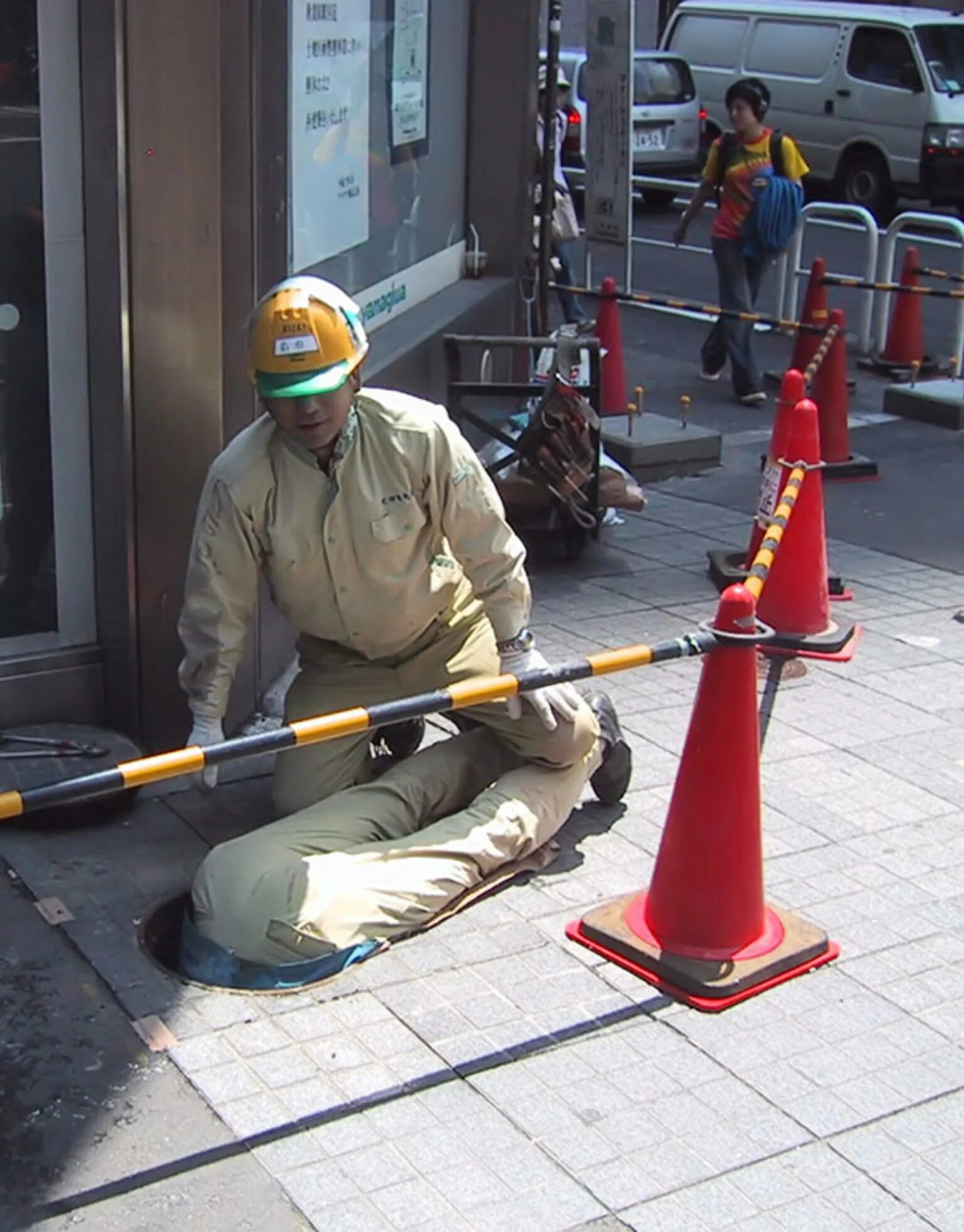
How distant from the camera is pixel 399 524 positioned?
14.3 ft

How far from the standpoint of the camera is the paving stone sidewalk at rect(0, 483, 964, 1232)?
3246mm

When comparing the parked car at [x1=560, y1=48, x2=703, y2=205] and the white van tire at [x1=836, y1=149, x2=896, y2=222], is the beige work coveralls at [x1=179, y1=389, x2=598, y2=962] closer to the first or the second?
the parked car at [x1=560, y1=48, x2=703, y2=205]

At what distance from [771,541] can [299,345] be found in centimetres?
144

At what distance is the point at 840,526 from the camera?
816 centimetres

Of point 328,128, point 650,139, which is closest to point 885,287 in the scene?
point 328,128

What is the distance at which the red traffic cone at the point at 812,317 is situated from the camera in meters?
9.91

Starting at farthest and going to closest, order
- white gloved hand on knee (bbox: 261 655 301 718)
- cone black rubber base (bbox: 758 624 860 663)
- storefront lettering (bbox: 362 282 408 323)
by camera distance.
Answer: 1. storefront lettering (bbox: 362 282 408 323)
2. cone black rubber base (bbox: 758 624 860 663)
3. white gloved hand on knee (bbox: 261 655 301 718)

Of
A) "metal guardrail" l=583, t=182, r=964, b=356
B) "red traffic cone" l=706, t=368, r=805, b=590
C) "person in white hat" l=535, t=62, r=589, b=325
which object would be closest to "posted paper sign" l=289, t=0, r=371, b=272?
"red traffic cone" l=706, t=368, r=805, b=590

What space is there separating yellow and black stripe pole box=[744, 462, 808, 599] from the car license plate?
15093 mm

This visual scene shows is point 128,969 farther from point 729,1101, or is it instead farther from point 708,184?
point 708,184

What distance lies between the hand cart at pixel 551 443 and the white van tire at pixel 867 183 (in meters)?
13.7

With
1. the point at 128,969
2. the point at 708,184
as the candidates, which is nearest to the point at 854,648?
the point at 128,969

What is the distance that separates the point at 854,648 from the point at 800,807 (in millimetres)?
1538

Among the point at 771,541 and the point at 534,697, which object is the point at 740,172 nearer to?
the point at 771,541
